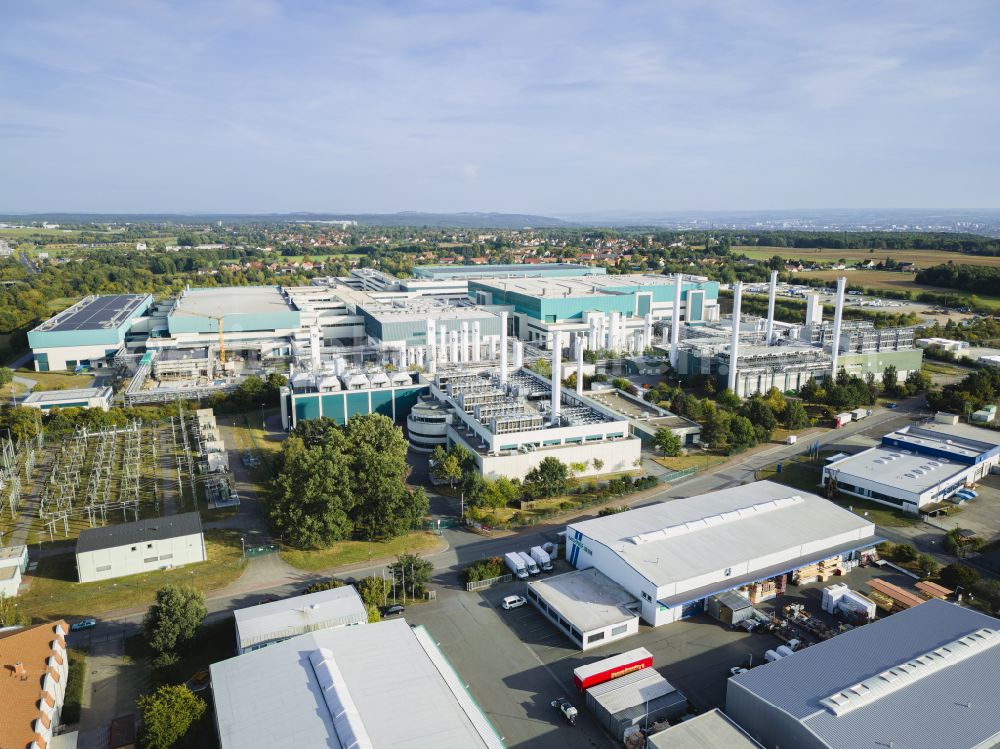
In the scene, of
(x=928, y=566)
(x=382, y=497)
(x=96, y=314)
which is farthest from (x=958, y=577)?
(x=96, y=314)

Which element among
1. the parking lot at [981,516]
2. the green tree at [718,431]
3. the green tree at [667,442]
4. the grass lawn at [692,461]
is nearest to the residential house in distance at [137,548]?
the grass lawn at [692,461]

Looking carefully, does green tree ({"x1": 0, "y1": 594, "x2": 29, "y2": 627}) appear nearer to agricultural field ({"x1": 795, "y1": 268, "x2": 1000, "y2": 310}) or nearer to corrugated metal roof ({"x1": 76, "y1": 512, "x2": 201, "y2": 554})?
corrugated metal roof ({"x1": 76, "y1": 512, "x2": 201, "y2": 554})

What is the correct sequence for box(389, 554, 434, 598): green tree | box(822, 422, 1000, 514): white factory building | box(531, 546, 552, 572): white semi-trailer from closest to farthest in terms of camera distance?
box(389, 554, 434, 598): green tree, box(531, 546, 552, 572): white semi-trailer, box(822, 422, 1000, 514): white factory building

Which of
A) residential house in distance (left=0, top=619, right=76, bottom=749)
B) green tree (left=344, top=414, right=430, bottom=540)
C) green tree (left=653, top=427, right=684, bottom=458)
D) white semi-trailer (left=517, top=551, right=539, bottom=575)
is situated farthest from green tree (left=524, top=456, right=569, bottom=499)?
residential house in distance (left=0, top=619, right=76, bottom=749)

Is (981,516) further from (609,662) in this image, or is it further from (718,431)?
(609,662)

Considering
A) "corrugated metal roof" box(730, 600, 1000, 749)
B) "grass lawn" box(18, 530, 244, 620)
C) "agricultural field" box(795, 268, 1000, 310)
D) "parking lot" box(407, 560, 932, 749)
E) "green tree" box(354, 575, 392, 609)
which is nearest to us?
"corrugated metal roof" box(730, 600, 1000, 749)

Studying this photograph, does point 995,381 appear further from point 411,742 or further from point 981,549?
point 411,742

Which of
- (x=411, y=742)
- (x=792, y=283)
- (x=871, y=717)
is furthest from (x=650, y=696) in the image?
(x=792, y=283)
